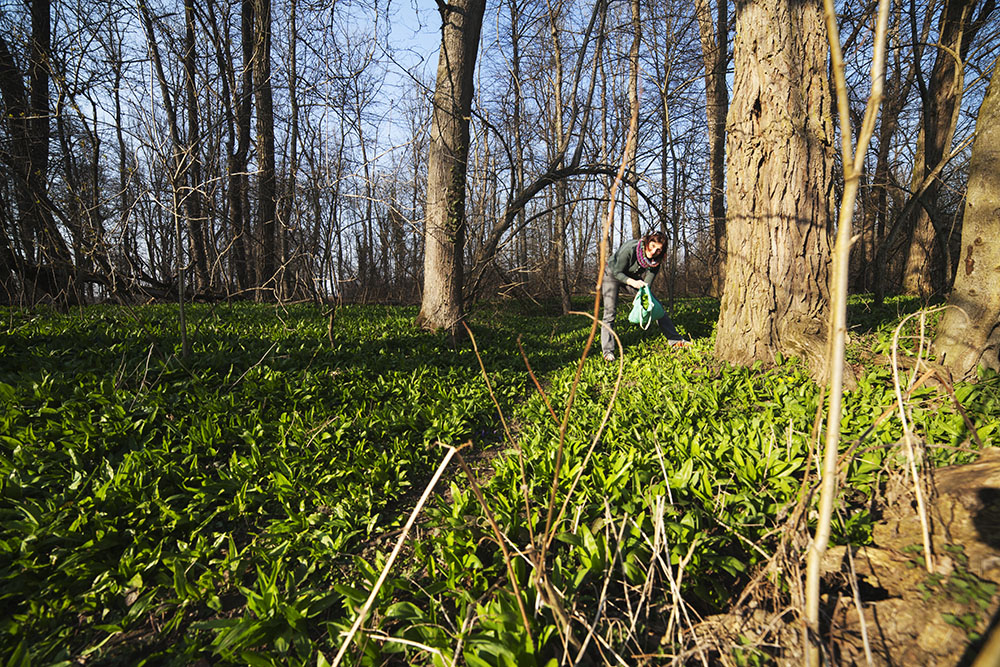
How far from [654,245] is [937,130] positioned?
603 cm

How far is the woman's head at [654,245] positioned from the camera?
5191 mm

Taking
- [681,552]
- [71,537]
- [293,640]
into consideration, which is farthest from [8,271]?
[681,552]

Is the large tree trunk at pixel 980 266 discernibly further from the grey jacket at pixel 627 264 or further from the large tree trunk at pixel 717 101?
the large tree trunk at pixel 717 101

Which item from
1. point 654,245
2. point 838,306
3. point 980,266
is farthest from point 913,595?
point 654,245

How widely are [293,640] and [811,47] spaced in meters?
5.28

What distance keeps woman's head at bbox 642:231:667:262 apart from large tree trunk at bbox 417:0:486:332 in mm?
2382

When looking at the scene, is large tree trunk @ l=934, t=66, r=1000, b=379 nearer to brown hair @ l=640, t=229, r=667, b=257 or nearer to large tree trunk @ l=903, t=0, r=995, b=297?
large tree trunk @ l=903, t=0, r=995, b=297

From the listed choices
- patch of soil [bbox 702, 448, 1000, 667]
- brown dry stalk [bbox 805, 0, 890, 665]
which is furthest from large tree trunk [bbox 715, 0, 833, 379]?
brown dry stalk [bbox 805, 0, 890, 665]

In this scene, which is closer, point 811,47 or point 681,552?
point 681,552

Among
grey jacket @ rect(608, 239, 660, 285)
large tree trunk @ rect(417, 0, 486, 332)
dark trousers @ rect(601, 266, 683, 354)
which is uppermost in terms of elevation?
large tree trunk @ rect(417, 0, 486, 332)

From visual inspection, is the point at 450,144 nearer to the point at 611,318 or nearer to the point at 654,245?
the point at 654,245

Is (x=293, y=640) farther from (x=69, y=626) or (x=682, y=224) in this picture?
(x=682, y=224)

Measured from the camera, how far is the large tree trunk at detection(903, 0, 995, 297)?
16.1ft

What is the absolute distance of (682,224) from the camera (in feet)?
21.8
